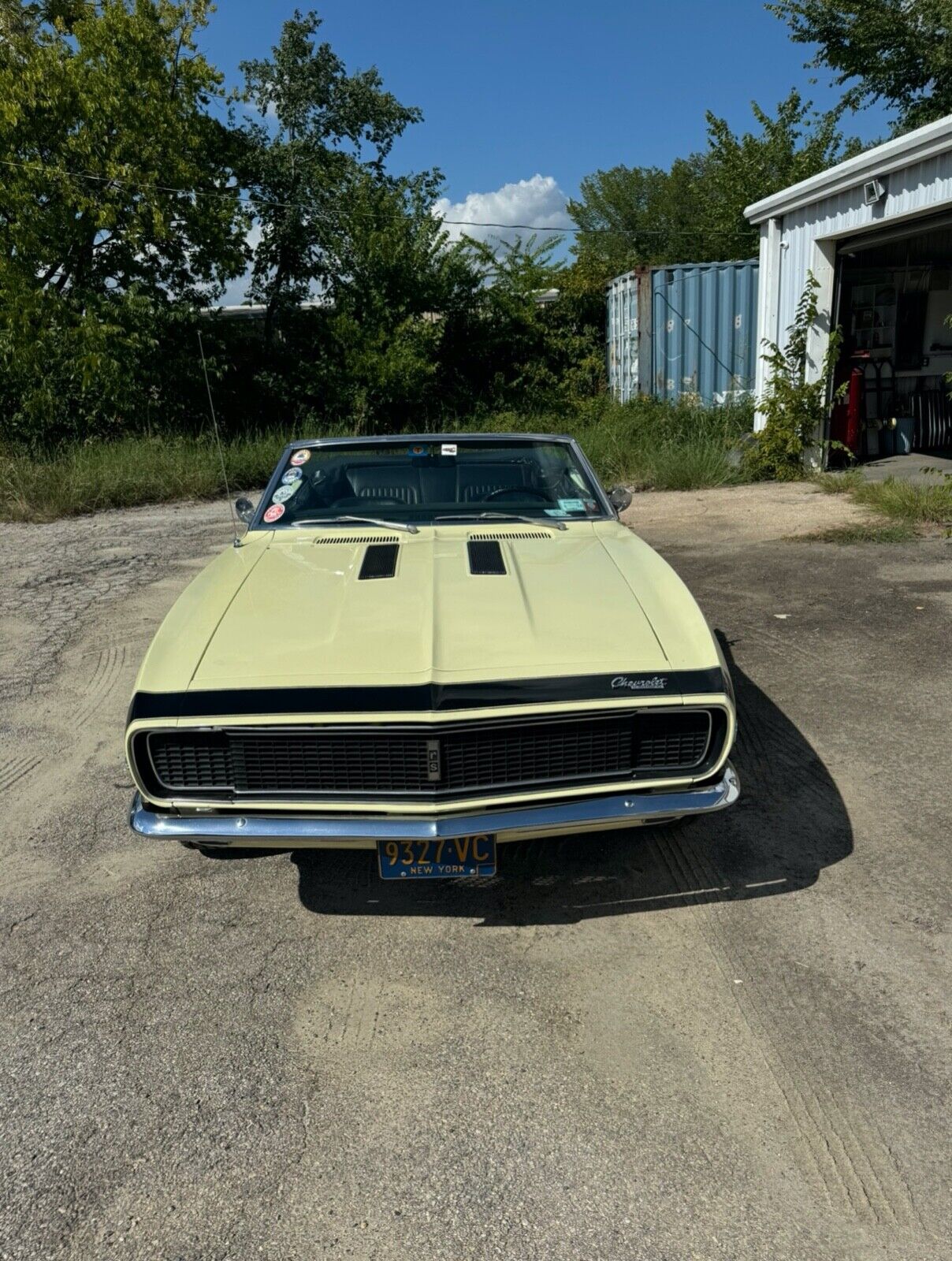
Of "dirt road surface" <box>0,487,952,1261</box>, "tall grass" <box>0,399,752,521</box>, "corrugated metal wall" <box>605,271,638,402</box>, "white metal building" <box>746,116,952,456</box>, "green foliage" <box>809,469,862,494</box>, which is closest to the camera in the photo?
"dirt road surface" <box>0,487,952,1261</box>

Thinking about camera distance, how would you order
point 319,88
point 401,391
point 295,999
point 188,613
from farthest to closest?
point 319,88, point 401,391, point 188,613, point 295,999

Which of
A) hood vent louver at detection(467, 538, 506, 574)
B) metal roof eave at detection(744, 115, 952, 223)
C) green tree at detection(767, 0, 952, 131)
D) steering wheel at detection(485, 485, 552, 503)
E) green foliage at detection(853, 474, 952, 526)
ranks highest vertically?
green tree at detection(767, 0, 952, 131)

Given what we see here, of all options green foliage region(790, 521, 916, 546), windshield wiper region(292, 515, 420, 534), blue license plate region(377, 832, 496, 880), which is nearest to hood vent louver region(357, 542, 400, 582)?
windshield wiper region(292, 515, 420, 534)

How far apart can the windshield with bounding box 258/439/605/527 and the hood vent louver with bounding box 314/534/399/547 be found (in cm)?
20

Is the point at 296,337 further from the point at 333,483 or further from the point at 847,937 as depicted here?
the point at 847,937

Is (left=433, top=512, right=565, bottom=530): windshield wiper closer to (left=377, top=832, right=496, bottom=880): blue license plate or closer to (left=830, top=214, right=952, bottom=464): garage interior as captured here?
(left=377, top=832, right=496, bottom=880): blue license plate

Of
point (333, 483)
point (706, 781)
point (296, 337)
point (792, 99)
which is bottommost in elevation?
point (706, 781)

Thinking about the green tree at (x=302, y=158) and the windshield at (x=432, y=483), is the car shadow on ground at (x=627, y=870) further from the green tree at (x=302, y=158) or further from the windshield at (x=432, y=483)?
the green tree at (x=302, y=158)

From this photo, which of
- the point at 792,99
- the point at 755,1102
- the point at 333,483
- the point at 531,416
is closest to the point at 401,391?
the point at 531,416

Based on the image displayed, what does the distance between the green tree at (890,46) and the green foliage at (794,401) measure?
11.0 metres

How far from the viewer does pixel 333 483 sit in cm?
450

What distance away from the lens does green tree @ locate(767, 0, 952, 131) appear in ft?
58.5

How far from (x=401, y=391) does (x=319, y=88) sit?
759cm

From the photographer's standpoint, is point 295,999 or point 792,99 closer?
point 295,999
